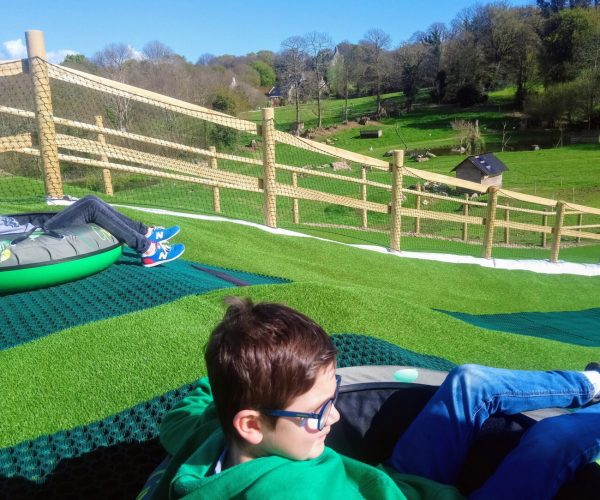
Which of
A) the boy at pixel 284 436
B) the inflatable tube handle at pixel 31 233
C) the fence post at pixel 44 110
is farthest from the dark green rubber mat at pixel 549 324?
the fence post at pixel 44 110

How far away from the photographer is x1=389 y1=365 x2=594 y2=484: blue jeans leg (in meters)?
1.62

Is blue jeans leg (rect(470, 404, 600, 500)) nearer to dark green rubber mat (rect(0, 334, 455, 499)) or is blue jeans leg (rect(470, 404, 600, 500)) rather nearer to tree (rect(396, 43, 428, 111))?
dark green rubber mat (rect(0, 334, 455, 499))

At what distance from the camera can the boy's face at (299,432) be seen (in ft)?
3.64

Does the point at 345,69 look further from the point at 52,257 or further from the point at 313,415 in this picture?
the point at 313,415

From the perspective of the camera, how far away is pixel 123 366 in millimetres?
2492

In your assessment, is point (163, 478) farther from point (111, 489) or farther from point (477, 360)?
point (477, 360)

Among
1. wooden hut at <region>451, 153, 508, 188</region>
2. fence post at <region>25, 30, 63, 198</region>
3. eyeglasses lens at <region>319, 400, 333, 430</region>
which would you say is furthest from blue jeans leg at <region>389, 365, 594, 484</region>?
wooden hut at <region>451, 153, 508, 188</region>

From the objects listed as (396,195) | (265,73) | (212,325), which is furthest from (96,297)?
(265,73)

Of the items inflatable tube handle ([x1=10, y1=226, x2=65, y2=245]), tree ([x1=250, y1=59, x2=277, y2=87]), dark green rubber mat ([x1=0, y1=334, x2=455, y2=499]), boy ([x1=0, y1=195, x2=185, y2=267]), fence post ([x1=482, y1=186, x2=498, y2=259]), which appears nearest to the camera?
dark green rubber mat ([x1=0, y1=334, x2=455, y2=499])

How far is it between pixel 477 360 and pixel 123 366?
6.93 feet

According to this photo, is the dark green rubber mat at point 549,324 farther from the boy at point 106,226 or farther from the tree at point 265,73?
the tree at point 265,73

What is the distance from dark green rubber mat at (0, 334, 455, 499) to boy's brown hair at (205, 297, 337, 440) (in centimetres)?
94

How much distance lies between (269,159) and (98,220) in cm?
273

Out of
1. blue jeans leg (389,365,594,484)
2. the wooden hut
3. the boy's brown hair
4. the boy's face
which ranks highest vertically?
the boy's brown hair
